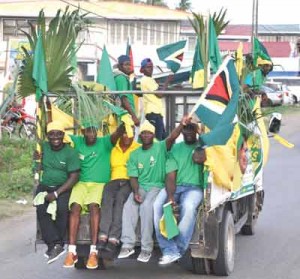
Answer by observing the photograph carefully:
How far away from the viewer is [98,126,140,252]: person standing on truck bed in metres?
7.18

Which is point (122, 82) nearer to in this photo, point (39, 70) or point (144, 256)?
point (39, 70)

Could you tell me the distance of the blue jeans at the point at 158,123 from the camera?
9117 mm

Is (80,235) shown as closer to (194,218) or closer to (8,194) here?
(194,218)

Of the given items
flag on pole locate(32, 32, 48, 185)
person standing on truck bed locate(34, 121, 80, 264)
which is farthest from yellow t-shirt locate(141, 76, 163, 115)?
person standing on truck bed locate(34, 121, 80, 264)

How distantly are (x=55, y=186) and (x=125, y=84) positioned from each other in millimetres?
2186

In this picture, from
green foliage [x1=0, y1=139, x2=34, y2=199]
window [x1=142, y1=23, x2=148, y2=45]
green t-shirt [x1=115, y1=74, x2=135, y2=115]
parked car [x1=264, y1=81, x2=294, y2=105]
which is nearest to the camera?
green t-shirt [x1=115, y1=74, x2=135, y2=115]

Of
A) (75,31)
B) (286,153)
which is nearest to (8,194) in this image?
(75,31)

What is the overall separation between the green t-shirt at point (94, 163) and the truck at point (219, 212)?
1.39 feet

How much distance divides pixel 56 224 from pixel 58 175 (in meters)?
0.48

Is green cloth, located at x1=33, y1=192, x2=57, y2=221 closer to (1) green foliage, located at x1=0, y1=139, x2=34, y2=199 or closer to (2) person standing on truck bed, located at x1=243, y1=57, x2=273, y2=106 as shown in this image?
(2) person standing on truck bed, located at x1=243, y1=57, x2=273, y2=106

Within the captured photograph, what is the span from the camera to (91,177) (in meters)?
7.57

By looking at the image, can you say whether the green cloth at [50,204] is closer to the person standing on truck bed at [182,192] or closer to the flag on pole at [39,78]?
the flag on pole at [39,78]

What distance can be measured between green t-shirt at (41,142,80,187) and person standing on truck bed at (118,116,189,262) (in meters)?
0.56

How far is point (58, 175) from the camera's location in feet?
24.4
